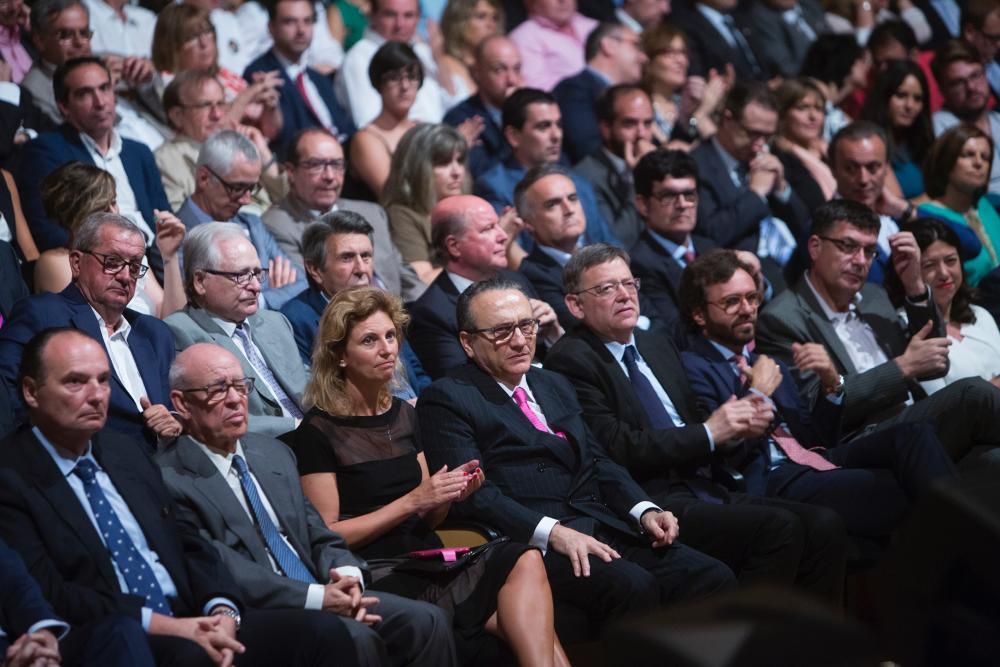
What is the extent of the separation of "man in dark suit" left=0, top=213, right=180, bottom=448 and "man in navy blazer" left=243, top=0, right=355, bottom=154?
95.1 inches

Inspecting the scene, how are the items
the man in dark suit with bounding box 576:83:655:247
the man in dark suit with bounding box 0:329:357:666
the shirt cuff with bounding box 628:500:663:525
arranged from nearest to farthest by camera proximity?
the man in dark suit with bounding box 0:329:357:666
the shirt cuff with bounding box 628:500:663:525
the man in dark suit with bounding box 576:83:655:247

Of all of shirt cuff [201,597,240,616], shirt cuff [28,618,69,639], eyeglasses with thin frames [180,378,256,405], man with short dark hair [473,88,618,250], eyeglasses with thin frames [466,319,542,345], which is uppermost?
eyeglasses with thin frames [180,378,256,405]

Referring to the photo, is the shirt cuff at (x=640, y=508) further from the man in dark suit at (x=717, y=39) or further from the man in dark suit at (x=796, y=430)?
the man in dark suit at (x=717, y=39)

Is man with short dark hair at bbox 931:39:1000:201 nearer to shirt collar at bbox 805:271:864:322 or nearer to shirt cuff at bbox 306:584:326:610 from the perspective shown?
shirt collar at bbox 805:271:864:322

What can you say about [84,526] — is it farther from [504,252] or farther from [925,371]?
[925,371]

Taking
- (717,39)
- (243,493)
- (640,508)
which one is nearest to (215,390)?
(243,493)

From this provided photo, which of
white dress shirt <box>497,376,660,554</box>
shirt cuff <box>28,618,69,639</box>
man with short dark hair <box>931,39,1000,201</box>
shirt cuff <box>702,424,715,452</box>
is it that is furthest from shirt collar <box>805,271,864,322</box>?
shirt cuff <box>28,618,69,639</box>

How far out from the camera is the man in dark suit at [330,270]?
4.73 meters

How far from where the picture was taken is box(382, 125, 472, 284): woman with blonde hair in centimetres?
573

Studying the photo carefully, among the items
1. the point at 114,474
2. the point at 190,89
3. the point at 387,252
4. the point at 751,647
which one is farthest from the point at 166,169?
the point at 751,647

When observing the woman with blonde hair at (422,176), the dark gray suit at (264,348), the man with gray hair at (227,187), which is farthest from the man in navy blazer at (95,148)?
the woman with blonde hair at (422,176)

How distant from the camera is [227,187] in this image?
200 inches

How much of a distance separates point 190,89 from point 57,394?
2.58 metres

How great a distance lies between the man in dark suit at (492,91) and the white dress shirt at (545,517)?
2.45m
